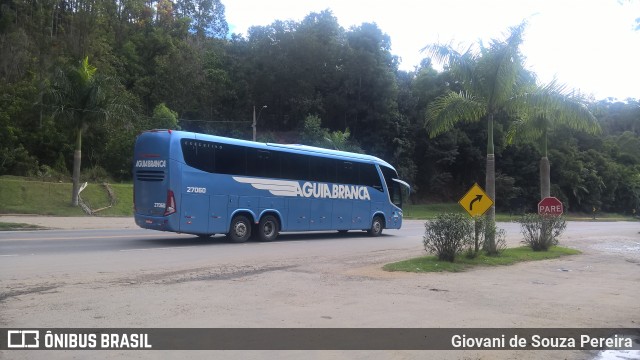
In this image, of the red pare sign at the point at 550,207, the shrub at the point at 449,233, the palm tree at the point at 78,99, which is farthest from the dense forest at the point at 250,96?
the shrub at the point at 449,233

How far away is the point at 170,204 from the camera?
16688 mm

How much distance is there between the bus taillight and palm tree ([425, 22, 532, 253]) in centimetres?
848

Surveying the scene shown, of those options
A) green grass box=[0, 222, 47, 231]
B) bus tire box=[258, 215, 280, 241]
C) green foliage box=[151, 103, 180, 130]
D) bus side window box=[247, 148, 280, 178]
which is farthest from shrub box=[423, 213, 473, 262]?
green foliage box=[151, 103, 180, 130]

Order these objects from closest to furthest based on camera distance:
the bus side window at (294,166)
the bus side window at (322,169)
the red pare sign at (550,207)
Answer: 1. the red pare sign at (550,207)
2. the bus side window at (294,166)
3. the bus side window at (322,169)

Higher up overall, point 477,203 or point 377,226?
point 477,203

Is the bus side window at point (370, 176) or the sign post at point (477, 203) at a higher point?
the bus side window at point (370, 176)

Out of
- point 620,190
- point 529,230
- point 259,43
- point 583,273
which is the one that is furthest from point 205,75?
point 620,190

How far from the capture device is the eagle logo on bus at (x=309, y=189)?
19.3m

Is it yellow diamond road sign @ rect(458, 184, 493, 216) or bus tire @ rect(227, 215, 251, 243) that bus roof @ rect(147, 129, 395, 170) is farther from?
yellow diamond road sign @ rect(458, 184, 493, 216)

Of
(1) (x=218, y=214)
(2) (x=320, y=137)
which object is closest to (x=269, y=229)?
(1) (x=218, y=214)

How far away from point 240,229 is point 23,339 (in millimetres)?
12453

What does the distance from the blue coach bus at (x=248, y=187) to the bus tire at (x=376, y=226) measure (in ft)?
0.15

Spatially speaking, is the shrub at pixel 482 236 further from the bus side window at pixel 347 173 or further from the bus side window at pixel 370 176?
the bus side window at pixel 370 176

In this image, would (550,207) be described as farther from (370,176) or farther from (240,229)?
(240,229)
